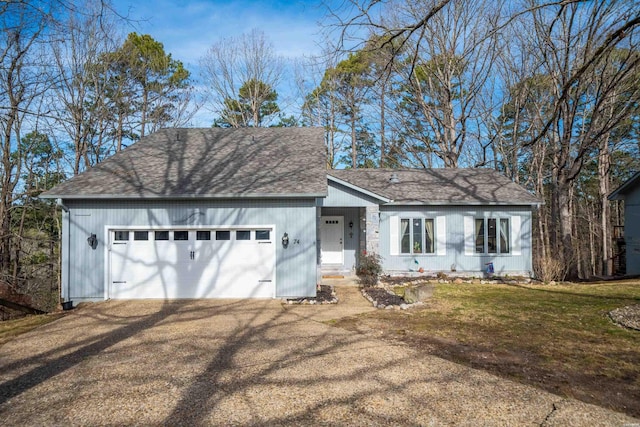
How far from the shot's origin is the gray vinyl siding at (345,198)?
14.3 m

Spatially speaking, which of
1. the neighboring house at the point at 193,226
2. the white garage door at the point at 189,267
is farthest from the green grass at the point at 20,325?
the white garage door at the point at 189,267

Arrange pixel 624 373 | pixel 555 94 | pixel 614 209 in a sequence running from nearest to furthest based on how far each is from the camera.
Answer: pixel 624 373 < pixel 555 94 < pixel 614 209

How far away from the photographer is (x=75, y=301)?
1094 centimetres

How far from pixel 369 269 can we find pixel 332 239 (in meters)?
2.83

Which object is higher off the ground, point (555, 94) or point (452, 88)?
point (452, 88)

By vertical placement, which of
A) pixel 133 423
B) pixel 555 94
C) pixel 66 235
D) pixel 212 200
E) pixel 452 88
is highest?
pixel 452 88

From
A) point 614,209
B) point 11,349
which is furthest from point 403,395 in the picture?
point 614,209

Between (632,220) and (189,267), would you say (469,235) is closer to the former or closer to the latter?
(632,220)

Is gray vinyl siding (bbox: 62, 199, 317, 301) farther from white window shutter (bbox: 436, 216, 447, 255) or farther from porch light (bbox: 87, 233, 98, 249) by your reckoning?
white window shutter (bbox: 436, 216, 447, 255)

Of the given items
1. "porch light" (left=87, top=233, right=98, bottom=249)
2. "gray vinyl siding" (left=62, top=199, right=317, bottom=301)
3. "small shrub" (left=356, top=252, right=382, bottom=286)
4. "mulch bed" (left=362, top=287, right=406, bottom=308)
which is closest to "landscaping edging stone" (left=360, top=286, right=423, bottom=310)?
"mulch bed" (left=362, top=287, right=406, bottom=308)

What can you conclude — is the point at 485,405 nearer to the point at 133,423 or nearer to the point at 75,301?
the point at 133,423

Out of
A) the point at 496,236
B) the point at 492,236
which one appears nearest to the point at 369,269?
the point at 492,236

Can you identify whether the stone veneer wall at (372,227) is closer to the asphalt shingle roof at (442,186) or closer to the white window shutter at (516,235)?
the asphalt shingle roof at (442,186)

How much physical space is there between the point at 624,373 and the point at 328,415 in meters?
3.97
